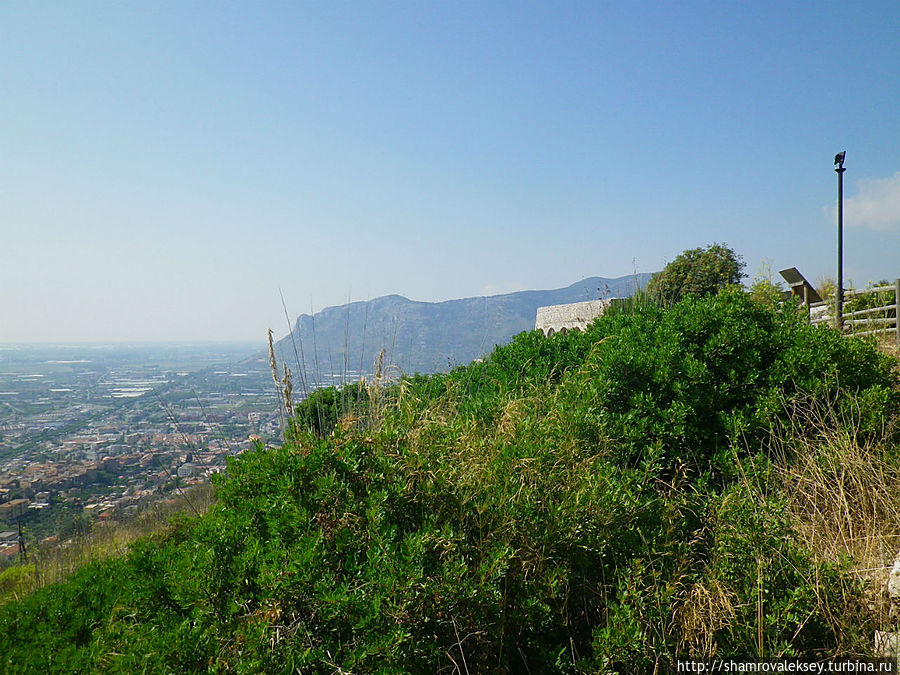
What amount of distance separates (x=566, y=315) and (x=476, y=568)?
1341 cm

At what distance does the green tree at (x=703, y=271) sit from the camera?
20562 mm

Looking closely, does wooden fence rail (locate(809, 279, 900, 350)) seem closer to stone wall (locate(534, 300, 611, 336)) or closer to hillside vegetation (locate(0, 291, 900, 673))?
stone wall (locate(534, 300, 611, 336))

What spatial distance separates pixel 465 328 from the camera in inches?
608

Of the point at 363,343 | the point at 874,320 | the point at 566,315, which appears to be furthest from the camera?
the point at 566,315

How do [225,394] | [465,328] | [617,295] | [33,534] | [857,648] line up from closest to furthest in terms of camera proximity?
[857,648] → [33,534] → [225,394] → [617,295] → [465,328]

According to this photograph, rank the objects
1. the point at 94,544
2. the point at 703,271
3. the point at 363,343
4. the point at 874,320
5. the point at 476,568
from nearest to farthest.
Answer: the point at 476,568, the point at 94,544, the point at 363,343, the point at 874,320, the point at 703,271

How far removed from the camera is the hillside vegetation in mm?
1654

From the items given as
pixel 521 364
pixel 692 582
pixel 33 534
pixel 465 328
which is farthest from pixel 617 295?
pixel 33 534

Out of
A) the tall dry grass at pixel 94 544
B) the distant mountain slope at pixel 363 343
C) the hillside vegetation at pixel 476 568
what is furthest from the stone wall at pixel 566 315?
the hillside vegetation at pixel 476 568

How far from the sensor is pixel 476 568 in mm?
1925

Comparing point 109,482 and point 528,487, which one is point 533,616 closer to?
point 528,487

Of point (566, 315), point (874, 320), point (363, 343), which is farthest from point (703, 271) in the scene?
point (363, 343)

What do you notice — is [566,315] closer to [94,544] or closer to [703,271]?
[703,271]

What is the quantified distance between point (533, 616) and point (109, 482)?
598cm
